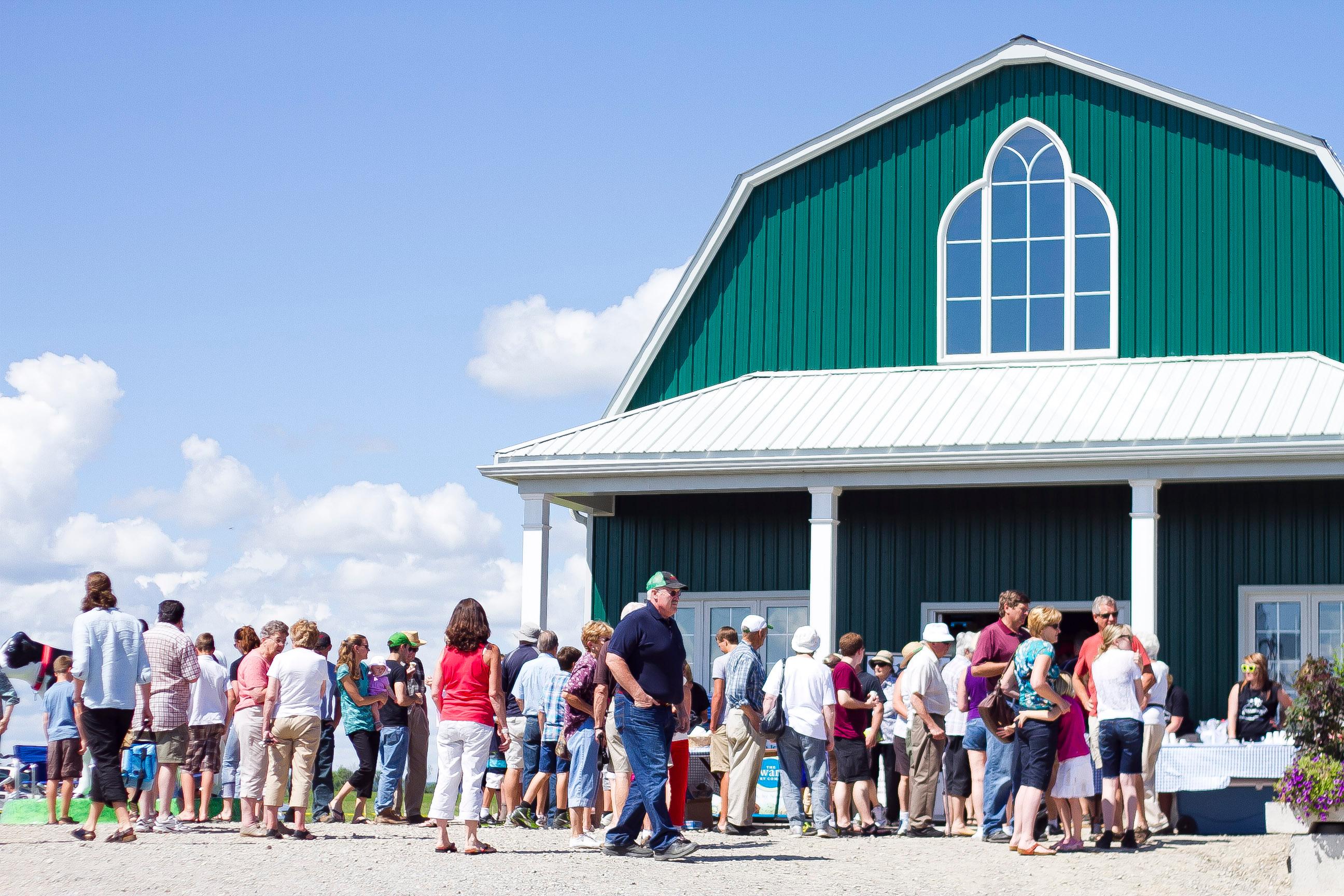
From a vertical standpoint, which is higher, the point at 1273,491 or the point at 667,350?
the point at 667,350

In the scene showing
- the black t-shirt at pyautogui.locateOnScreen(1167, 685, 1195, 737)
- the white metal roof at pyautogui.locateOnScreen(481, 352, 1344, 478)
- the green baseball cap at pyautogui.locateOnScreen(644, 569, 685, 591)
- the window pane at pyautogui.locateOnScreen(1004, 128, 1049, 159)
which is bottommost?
the black t-shirt at pyautogui.locateOnScreen(1167, 685, 1195, 737)

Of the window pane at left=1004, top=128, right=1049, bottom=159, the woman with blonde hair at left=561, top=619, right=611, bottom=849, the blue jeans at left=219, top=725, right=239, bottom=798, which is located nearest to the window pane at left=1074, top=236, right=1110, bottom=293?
the window pane at left=1004, top=128, right=1049, bottom=159

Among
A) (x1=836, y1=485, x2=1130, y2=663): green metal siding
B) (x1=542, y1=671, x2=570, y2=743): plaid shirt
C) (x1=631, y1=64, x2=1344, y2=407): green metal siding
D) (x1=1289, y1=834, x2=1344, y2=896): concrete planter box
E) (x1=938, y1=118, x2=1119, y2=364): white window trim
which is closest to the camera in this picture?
(x1=1289, y1=834, x2=1344, y2=896): concrete planter box

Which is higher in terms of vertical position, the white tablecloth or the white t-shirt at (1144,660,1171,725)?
the white t-shirt at (1144,660,1171,725)

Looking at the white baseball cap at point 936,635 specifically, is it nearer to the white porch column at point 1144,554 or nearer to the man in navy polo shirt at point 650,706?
the man in navy polo shirt at point 650,706

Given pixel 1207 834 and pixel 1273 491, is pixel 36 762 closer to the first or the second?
pixel 1207 834

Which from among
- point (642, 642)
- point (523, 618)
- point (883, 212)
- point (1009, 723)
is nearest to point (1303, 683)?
point (1009, 723)

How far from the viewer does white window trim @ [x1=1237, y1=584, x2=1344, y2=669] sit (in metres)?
16.6

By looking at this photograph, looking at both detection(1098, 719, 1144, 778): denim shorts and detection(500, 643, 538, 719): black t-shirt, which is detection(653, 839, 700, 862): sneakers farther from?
detection(500, 643, 538, 719): black t-shirt

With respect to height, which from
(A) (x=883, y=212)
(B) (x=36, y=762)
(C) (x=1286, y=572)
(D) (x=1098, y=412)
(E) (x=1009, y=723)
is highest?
(A) (x=883, y=212)

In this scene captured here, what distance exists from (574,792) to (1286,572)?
877 cm

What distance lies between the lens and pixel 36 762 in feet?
57.2

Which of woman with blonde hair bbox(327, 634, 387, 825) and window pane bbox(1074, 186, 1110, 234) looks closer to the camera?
woman with blonde hair bbox(327, 634, 387, 825)

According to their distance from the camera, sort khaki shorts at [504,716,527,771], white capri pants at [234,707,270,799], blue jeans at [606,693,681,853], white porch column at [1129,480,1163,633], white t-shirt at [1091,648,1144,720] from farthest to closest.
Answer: white porch column at [1129,480,1163,633], khaki shorts at [504,716,527,771], white capri pants at [234,707,270,799], white t-shirt at [1091,648,1144,720], blue jeans at [606,693,681,853]
